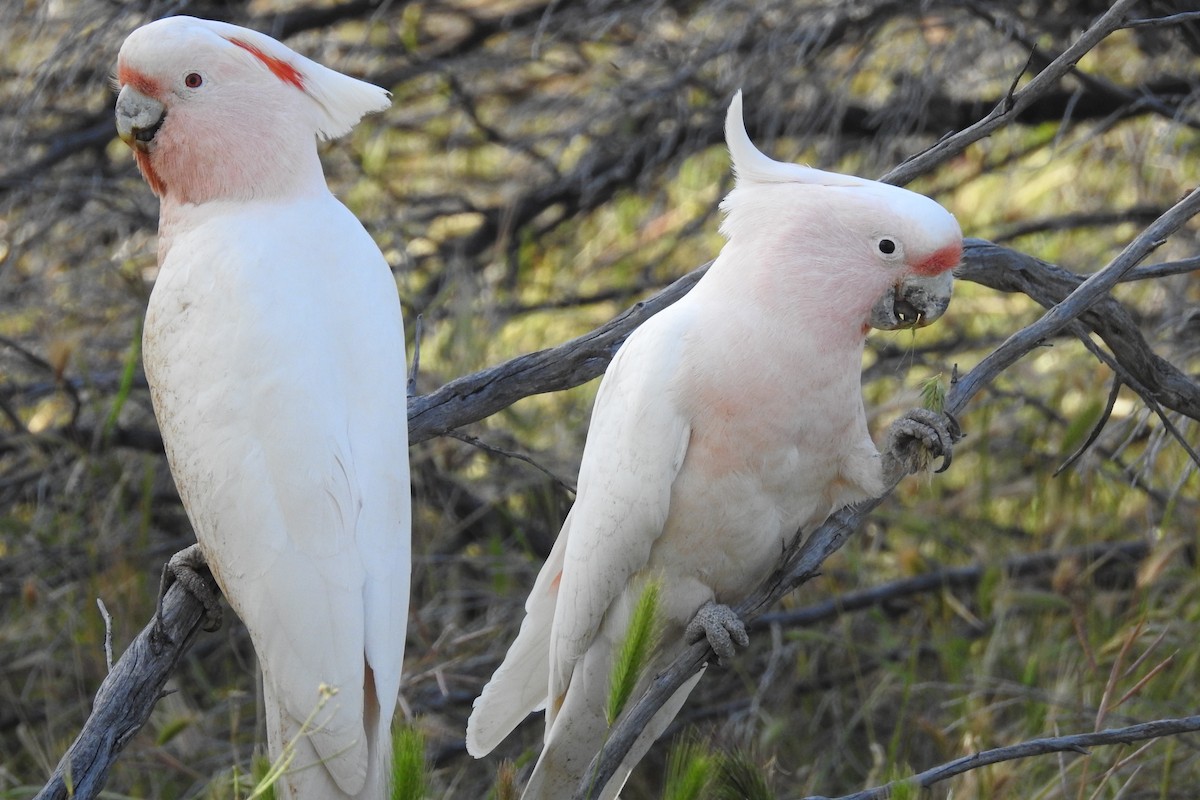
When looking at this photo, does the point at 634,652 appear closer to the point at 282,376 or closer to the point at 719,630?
the point at 719,630

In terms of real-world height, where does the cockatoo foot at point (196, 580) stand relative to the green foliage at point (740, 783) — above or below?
below

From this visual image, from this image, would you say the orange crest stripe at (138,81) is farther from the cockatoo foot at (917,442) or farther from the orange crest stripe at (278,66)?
the cockatoo foot at (917,442)

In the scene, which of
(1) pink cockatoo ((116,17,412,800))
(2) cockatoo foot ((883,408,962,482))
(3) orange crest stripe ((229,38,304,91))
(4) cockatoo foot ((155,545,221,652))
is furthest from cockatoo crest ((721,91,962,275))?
(4) cockatoo foot ((155,545,221,652))

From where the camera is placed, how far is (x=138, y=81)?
73.9 inches

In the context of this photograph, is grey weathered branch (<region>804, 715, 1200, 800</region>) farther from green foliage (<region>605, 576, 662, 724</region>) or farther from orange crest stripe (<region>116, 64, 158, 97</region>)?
orange crest stripe (<region>116, 64, 158, 97</region>)

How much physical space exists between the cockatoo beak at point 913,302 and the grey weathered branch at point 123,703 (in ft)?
3.55

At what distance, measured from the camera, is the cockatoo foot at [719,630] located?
187 centimetres

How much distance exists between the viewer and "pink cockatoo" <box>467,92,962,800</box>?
183 centimetres

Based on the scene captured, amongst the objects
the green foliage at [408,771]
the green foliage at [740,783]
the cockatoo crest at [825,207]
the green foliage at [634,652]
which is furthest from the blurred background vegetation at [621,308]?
the green foliage at [408,771]

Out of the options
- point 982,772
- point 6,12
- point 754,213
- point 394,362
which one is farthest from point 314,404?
point 6,12

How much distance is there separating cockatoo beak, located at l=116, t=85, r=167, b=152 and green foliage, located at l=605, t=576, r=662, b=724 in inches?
40.7

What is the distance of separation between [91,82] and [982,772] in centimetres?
251

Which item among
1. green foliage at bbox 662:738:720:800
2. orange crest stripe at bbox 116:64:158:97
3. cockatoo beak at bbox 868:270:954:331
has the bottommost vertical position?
green foliage at bbox 662:738:720:800

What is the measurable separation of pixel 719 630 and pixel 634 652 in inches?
19.3
